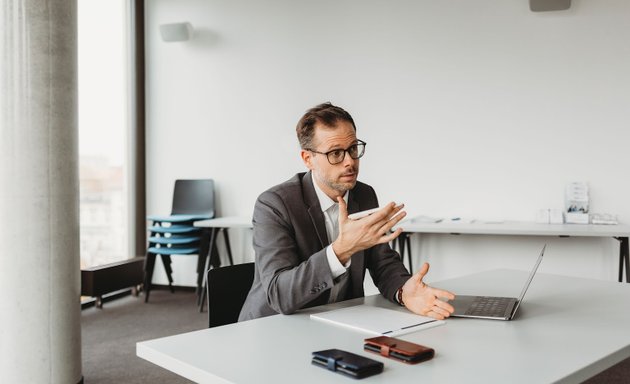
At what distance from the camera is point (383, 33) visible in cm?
503

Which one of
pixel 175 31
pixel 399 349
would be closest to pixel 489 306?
pixel 399 349

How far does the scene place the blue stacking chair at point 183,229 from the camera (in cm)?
514

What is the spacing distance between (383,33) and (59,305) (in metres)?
3.44

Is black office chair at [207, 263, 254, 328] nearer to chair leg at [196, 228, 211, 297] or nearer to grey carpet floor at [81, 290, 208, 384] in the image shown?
grey carpet floor at [81, 290, 208, 384]

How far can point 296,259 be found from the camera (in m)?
1.92

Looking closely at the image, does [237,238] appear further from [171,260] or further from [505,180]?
[505,180]

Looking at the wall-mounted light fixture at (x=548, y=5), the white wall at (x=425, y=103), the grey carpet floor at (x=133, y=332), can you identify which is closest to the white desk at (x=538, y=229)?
the white wall at (x=425, y=103)

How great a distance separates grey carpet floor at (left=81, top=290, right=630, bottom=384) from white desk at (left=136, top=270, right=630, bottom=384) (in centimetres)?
178

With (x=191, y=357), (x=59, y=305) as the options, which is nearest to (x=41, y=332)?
(x=59, y=305)

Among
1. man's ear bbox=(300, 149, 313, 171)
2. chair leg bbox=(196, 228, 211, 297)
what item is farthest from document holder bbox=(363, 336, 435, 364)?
chair leg bbox=(196, 228, 211, 297)

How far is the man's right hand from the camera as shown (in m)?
1.63

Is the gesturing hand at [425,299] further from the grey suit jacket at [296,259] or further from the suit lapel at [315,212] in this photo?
the suit lapel at [315,212]

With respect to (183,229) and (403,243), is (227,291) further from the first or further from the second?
(183,229)

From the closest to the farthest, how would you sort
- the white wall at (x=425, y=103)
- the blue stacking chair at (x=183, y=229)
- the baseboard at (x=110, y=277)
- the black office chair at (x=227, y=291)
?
the black office chair at (x=227, y=291) → the white wall at (x=425, y=103) → the baseboard at (x=110, y=277) → the blue stacking chair at (x=183, y=229)
